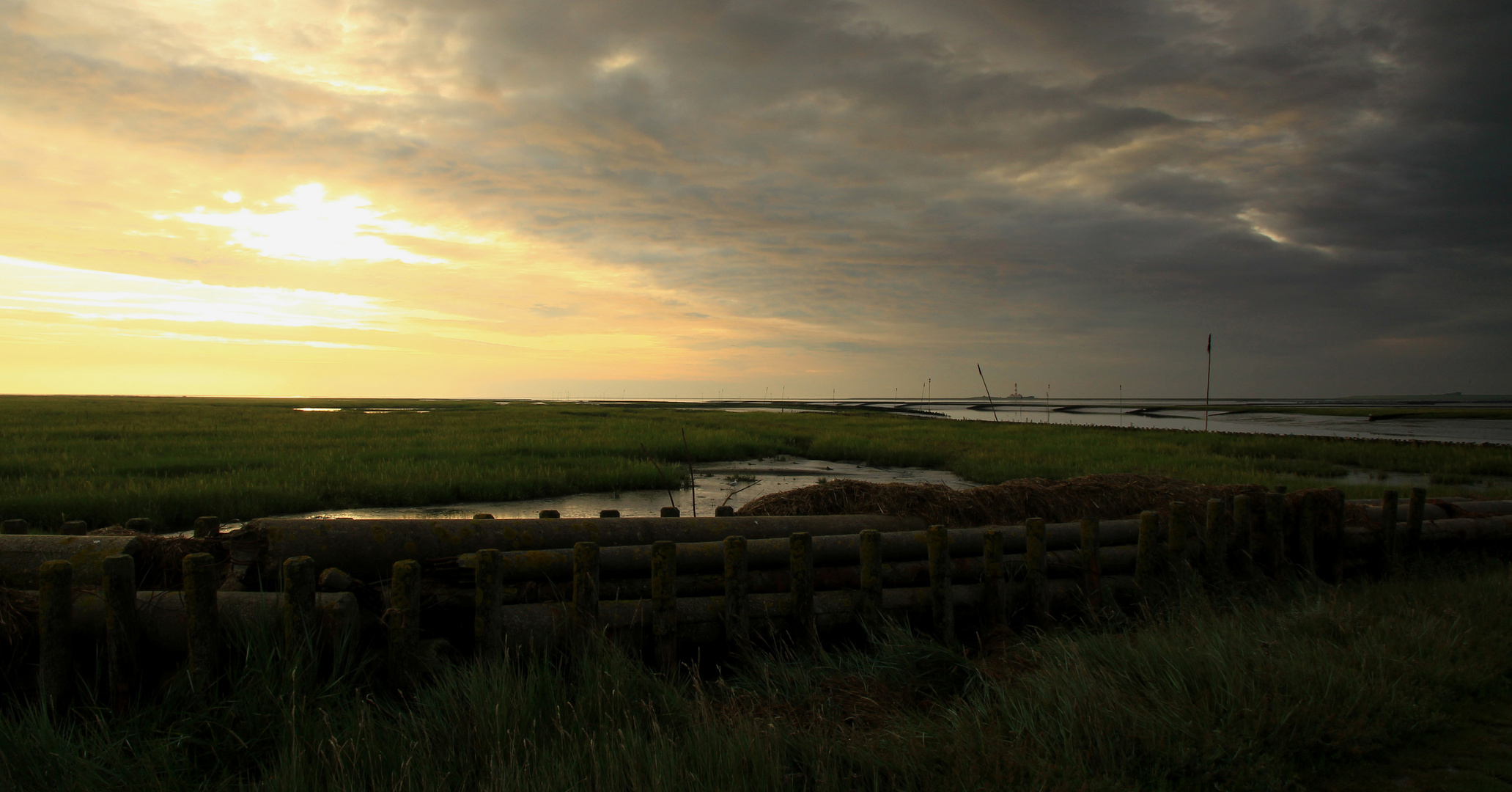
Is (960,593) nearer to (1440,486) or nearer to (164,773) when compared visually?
(164,773)

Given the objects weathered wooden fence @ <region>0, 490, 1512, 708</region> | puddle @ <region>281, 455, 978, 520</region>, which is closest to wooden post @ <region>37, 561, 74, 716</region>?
weathered wooden fence @ <region>0, 490, 1512, 708</region>

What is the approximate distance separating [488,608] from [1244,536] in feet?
25.2

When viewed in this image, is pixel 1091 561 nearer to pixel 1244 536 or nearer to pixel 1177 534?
pixel 1177 534

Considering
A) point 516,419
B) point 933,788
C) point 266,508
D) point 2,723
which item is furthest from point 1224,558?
point 516,419

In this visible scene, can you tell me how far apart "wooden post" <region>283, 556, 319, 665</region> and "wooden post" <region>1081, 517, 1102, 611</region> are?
21.0ft

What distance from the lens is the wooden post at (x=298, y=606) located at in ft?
15.1

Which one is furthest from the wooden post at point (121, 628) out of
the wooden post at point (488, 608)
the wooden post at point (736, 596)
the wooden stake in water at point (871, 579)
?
the wooden stake in water at point (871, 579)

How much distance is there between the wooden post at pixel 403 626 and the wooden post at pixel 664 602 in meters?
1.64

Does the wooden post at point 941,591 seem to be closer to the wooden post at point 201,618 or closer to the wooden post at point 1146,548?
the wooden post at point 1146,548

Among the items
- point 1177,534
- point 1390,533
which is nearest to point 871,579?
point 1177,534

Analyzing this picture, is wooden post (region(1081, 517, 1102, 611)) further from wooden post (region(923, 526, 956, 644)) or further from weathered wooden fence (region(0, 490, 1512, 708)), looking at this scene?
wooden post (region(923, 526, 956, 644))

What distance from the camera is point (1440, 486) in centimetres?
1903

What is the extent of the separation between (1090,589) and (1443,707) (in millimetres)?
2514

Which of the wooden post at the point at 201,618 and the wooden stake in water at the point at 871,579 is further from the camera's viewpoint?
the wooden stake in water at the point at 871,579
